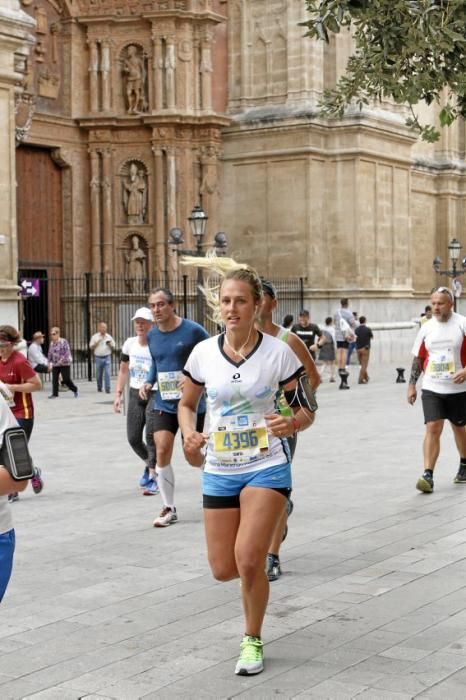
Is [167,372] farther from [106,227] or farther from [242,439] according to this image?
[106,227]

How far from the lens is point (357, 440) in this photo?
15242 mm

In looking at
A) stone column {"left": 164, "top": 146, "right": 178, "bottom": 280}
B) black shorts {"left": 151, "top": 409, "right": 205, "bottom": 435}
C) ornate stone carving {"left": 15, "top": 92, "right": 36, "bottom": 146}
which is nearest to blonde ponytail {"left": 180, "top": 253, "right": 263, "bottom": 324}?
black shorts {"left": 151, "top": 409, "right": 205, "bottom": 435}

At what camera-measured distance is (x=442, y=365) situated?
10.8 m

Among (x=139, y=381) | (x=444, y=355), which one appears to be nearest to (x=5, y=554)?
(x=139, y=381)

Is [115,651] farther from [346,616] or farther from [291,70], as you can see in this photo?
[291,70]

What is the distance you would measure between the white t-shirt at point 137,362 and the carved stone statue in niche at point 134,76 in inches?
854

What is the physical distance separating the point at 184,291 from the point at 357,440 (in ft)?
48.1

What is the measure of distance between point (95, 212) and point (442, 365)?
22040mm

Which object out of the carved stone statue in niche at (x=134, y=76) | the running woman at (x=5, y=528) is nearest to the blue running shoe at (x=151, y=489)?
the running woman at (x=5, y=528)

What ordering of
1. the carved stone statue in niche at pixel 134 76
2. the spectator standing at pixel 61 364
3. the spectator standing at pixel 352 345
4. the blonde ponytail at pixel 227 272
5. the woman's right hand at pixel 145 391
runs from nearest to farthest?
1. the blonde ponytail at pixel 227 272
2. the woman's right hand at pixel 145 391
3. the spectator standing at pixel 61 364
4. the spectator standing at pixel 352 345
5. the carved stone statue in niche at pixel 134 76

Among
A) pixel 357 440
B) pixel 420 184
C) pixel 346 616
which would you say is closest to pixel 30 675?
pixel 346 616

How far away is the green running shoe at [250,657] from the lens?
5434 millimetres

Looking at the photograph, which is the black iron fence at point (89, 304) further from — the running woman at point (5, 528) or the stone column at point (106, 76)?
the running woman at point (5, 528)

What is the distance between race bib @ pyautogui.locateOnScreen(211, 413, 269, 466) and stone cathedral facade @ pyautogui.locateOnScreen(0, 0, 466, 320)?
2480 centimetres
